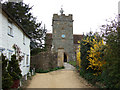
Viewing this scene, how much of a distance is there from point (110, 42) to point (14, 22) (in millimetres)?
7935

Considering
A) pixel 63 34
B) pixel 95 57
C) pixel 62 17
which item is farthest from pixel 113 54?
A: pixel 62 17

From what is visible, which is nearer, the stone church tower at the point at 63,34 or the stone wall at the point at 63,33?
the stone church tower at the point at 63,34

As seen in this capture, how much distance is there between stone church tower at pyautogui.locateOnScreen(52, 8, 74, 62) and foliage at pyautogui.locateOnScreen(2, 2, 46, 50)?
699 centimetres

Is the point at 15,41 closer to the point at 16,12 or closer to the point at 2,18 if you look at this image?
the point at 2,18

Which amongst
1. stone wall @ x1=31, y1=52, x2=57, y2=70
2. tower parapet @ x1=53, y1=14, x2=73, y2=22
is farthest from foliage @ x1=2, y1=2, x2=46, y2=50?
tower parapet @ x1=53, y1=14, x2=73, y2=22

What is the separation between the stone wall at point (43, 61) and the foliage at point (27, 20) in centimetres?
375

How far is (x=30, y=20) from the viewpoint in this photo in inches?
888

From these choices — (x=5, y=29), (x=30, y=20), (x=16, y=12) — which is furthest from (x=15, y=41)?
(x=30, y=20)

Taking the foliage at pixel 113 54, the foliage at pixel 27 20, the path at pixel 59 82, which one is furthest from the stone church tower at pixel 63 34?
the foliage at pixel 113 54

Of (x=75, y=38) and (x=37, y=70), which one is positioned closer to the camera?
(x=37, y=70)

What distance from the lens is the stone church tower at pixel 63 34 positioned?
29906 millimetres

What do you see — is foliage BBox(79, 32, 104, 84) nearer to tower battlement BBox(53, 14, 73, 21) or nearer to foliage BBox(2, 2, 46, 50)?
foliage BBox(2, 2, 46, 50)

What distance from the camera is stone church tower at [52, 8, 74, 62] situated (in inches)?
1177

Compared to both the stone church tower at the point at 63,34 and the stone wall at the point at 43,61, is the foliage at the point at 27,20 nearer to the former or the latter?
the stone wall at the point at 43,61
